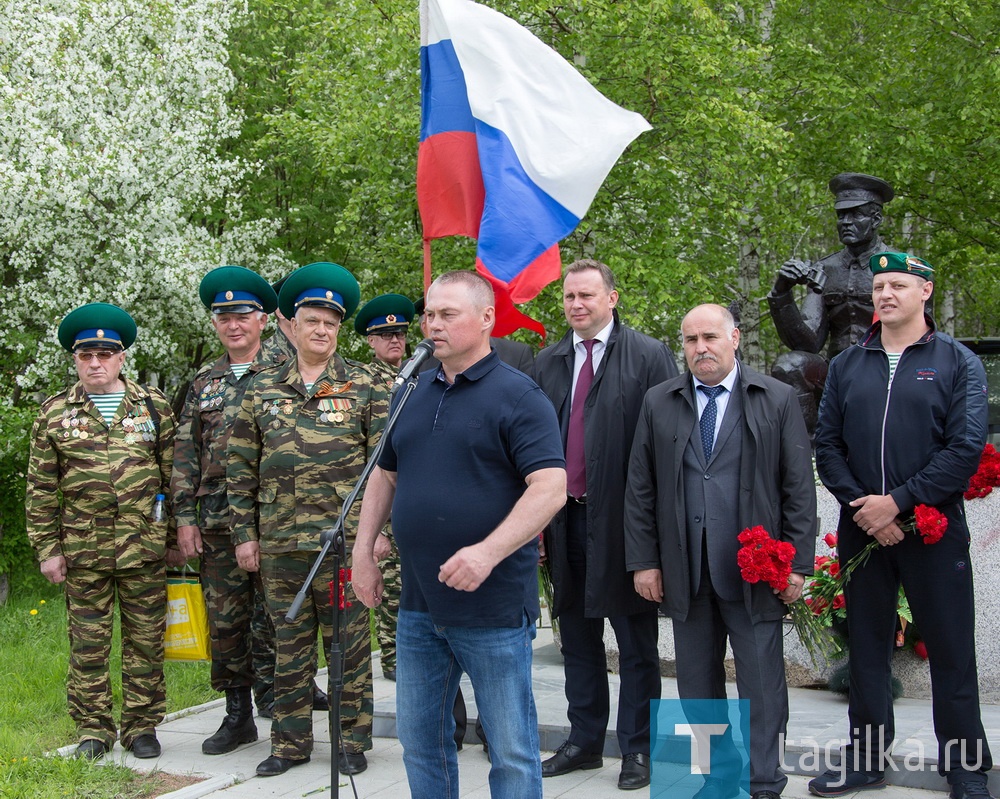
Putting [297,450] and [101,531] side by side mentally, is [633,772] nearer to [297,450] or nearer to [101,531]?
[297,450]

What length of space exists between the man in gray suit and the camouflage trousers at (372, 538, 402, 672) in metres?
2.79

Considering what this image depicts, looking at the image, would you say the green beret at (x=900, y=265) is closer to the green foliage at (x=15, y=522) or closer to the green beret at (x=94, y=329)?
the green beret at (x=94, y=329)

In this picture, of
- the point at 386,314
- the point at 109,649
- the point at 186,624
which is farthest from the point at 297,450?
the point at 386,314

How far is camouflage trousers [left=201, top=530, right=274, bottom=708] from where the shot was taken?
19.8ft

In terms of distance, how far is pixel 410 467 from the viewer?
12.7ft

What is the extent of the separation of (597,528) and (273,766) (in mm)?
1955

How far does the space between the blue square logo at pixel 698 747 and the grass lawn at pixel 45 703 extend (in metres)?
2.30

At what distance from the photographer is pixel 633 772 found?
5.13 metres

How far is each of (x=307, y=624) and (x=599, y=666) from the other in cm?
142

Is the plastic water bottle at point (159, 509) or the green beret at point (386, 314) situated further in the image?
the green beret at point (386, 314)

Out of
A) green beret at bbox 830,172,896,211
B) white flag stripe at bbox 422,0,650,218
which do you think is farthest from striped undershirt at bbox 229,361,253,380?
green beret at bbox 830,172,896,211

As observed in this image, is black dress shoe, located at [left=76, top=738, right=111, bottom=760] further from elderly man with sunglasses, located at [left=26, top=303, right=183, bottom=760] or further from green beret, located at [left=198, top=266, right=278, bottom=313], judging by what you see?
green beret, located at [left=198, top=266, right=278, bottom=313]

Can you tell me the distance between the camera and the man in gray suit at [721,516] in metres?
4.70

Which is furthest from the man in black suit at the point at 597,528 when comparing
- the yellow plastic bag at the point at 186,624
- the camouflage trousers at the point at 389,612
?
the camouflage trousers at the point at 389,612
